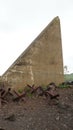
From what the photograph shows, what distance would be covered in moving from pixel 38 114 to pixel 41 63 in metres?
2.78

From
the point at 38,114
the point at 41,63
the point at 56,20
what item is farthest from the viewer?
the point at 56,20

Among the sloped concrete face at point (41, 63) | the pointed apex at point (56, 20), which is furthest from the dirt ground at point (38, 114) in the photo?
the pointed apex at point (56, 20)

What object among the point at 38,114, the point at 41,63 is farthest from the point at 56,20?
the point at 38,114

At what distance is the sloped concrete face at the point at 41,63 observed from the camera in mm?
10414

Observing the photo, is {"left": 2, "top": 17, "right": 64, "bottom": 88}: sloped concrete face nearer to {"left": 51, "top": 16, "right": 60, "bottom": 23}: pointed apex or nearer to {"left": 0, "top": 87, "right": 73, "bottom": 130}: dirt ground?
{"left": 51, "top": 16, "right": 60, "bottom": 23}: pointed apex

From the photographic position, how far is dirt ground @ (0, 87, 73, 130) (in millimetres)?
7707

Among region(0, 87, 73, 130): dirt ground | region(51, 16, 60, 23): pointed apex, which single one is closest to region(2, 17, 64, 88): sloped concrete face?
region(51, 16, 60, 23): pointed apex

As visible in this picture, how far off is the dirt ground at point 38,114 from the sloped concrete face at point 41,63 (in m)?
1.30

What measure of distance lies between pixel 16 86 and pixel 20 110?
1997 millimetres

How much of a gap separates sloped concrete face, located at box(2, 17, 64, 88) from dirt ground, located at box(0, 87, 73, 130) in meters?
1.30

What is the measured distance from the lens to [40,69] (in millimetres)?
10875

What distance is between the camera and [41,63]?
35.7 feet

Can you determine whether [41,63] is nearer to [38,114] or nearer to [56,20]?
[56,20]

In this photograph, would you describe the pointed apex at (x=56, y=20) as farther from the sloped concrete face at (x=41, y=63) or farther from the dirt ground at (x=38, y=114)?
the dirt ground at (x=38, y=114)
